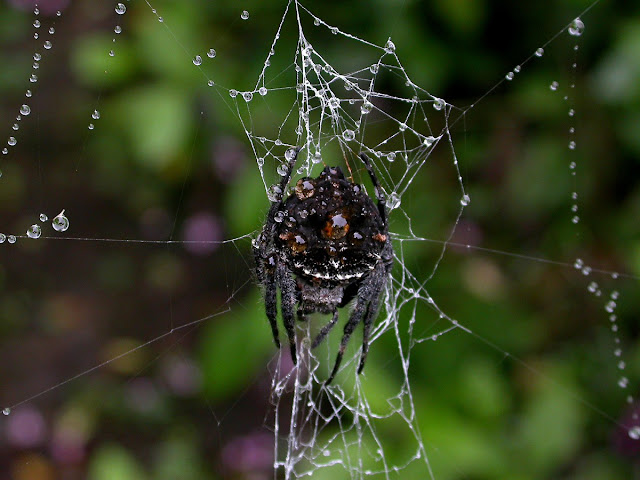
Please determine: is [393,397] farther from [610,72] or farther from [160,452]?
[610,72]

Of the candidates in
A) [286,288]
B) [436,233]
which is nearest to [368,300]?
[286,288]

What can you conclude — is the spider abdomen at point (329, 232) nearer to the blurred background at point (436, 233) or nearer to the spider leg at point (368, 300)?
the spider leg at point (368, 300)

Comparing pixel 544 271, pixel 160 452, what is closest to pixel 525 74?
pixel 544 271

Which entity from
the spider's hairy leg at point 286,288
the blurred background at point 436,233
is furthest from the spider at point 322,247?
the blurred background at point 436,233

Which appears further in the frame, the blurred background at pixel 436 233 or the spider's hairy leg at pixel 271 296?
the blurred background at pixel 436 233

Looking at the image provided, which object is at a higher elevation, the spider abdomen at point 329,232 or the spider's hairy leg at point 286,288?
the spider abdomen at point 329,232

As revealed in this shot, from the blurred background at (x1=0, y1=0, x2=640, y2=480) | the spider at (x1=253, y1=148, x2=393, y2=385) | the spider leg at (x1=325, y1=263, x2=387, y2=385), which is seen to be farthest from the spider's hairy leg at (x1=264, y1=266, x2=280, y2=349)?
the blurred background at (x1=0, y1=0, x2=640, y2=480)

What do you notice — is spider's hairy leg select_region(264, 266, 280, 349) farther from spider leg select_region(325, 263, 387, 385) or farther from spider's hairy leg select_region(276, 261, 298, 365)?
spider leg select_region(325, 263, 387, 385)

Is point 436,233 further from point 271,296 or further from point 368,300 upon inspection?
point 271,296
